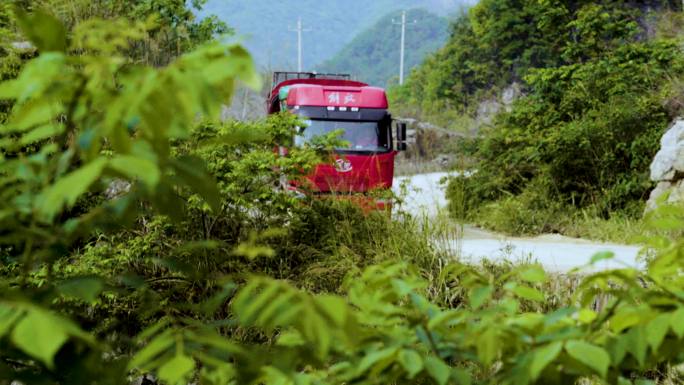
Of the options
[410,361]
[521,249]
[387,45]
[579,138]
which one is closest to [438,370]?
[410,361]

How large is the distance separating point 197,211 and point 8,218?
4.41 metres

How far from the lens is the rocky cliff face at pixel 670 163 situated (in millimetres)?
9586

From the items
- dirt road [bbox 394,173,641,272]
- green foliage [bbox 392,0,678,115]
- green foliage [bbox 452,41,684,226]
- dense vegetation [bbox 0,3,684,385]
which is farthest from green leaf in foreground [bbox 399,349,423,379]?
green foliage [bbox 392,0,678,115]

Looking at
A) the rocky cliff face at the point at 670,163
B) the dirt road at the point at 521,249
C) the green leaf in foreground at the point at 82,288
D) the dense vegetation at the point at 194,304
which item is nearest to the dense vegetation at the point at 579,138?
the rocky cliff face at the point at 670,163

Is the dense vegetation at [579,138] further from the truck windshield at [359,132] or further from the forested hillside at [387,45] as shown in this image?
the forested hillside at [387,45]

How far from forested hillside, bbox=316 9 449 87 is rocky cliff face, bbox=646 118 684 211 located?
76.9 meters

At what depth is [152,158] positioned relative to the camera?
2.24 feet

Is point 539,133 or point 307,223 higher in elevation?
point 539,133

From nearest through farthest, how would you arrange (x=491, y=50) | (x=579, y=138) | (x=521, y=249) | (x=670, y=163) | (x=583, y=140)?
(x=521, y=249) → (x=670, y=163) → (x=583, y=140) → (x=579, y=138) → (x=491, y=50)

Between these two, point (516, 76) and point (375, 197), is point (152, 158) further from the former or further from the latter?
point (516, 76)

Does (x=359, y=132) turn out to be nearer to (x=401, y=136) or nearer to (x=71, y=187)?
(x=401, y=136)

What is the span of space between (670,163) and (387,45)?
271 feet

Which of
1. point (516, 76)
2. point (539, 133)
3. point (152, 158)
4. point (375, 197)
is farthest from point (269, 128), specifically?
point (516, 76)

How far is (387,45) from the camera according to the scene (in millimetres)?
90125
